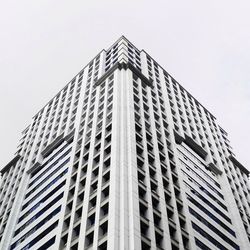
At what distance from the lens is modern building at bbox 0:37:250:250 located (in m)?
48.7

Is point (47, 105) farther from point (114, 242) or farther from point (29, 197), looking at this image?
point (114, 242)

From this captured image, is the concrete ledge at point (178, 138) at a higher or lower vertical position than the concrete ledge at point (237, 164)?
lower

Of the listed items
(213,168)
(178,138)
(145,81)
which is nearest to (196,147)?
(213,168)

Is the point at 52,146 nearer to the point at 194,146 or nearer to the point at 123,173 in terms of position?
the point at 194,146

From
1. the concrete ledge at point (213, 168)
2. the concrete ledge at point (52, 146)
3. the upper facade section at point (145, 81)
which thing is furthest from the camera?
the upper facade section at point (145, 81)

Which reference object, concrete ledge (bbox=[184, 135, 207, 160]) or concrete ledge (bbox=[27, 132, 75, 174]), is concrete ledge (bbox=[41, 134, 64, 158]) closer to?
concrete ledge (bbox=[27, 132, 75, 174])

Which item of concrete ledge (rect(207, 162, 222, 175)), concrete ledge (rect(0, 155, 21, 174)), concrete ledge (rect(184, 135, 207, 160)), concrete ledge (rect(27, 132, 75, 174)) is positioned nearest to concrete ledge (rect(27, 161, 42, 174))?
concrete ledge (rect(27, 132, 75, 174))

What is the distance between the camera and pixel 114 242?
42062mm

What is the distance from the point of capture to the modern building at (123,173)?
160ft

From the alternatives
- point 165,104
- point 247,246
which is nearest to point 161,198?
point 247,246

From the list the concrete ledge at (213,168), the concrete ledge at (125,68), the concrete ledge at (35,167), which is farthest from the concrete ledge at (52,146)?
the concrete ledge at (213,168)

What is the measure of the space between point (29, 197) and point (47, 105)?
1356 inches

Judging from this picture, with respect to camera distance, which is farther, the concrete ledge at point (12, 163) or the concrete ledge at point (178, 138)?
the concrete ledge at point (12, 163)

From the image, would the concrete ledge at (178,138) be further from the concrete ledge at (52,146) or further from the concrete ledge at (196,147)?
the concrete ledge at (52,146)
